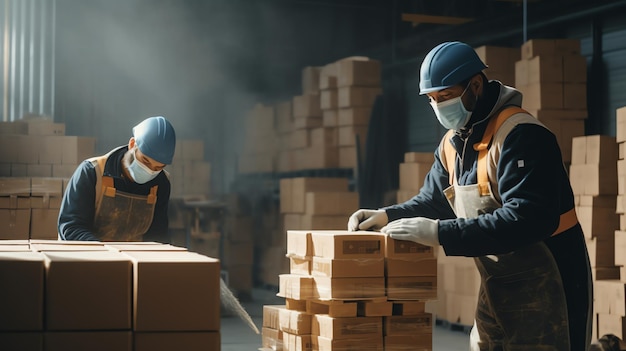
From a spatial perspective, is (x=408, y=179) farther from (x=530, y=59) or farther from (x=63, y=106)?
(x=63, y=106)

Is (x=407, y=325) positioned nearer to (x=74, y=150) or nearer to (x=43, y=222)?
(x=43, y=222)

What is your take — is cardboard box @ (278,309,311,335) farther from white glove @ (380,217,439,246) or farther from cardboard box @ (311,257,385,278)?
white glove @ (380,217,439,246)

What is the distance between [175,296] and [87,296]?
302mm

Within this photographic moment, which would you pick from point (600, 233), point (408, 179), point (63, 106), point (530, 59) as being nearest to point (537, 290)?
point (600, 233)

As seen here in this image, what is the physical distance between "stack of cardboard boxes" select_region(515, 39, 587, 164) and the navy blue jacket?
4071mm

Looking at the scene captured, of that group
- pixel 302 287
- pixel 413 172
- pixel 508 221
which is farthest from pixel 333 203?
pixel 508 221

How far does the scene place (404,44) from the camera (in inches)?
510

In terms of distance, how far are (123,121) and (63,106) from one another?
854 millimetres

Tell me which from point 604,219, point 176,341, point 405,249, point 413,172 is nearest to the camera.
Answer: point 176,341

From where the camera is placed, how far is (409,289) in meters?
4.67

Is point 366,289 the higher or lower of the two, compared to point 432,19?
lower

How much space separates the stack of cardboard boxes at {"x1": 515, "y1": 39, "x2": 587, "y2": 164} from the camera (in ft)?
29.7

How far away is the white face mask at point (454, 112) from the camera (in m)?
4.25

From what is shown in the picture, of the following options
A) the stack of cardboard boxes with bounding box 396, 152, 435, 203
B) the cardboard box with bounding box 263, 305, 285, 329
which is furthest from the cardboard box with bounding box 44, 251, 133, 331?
the stack of cardboard boxes with bounding box 396, 152, 435, 203
